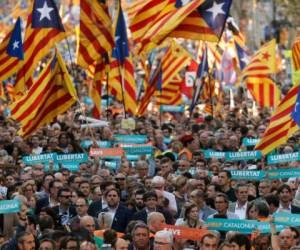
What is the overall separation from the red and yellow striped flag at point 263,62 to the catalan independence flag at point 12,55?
6410 mm

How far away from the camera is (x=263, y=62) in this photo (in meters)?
30.6

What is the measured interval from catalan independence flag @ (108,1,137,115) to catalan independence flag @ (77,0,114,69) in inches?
60.4

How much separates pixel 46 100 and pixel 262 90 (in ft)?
31.2

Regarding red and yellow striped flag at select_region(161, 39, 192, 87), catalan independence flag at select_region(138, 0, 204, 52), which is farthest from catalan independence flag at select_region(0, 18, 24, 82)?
red and yellow striped flag at select_region(161, 39, 192, 87)

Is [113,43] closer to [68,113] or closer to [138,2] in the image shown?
[138,2]

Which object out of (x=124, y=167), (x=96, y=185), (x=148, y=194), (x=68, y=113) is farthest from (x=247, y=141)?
(x=68, y=113)

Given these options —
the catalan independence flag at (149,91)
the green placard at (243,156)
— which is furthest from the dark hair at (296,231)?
the catalan independence flag at (149,91)

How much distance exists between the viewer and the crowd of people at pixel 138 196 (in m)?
14.7

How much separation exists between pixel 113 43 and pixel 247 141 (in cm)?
268

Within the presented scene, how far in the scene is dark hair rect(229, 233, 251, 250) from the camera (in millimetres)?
14144

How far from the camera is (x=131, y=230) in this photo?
1559 centimetres

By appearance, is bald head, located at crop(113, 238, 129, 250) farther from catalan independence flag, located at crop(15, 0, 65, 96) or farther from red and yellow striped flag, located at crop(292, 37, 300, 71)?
catalan independence flag, located at crop(15, 0, 65, 96)

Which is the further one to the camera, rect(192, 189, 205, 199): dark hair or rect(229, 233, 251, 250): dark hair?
rect(192, 189, 205, 199): dark hair

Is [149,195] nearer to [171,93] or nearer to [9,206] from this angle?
[9,206]
